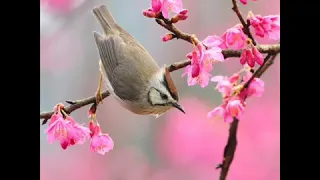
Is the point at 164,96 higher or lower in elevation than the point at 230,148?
higher

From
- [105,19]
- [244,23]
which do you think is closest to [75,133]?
[105,19]

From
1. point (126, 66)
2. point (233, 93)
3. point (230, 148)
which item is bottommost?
point (230, 148)

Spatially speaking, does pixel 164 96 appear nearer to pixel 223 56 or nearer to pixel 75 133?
pixel 223 56

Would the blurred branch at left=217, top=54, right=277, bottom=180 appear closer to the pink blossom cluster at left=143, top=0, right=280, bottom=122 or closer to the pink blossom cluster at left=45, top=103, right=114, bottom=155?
the pink blossom cluster at left=143, top=0, right=280, bottom=122

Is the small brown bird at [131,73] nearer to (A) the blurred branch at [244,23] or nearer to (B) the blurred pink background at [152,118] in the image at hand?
(B) the blurred pink background at [152,118]

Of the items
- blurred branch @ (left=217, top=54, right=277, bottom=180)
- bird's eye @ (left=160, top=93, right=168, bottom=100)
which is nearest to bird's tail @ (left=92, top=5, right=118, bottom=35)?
bird's eye @ (left=160, top=93, right=168, bottom=100)

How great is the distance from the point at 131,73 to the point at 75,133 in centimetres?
24

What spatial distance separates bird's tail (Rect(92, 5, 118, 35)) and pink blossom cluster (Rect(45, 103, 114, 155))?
0.81ft

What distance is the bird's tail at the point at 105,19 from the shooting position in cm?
143

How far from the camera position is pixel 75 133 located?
1.43 m
